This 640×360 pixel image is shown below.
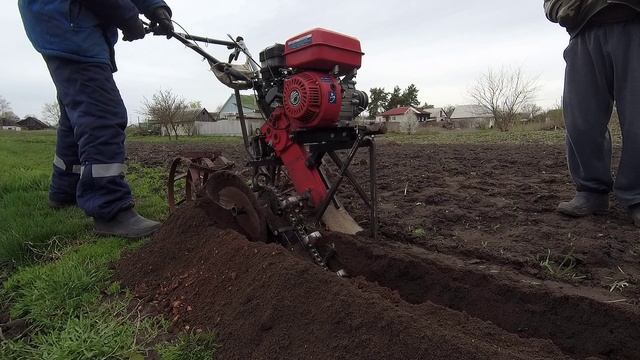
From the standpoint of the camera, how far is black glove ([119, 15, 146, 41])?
10.8 ft

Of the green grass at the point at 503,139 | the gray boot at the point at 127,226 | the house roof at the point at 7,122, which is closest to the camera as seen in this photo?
the gray boot at the point at 127,226

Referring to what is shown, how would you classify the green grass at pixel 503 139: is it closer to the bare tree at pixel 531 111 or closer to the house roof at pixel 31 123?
the bare tree at pixel 531 111

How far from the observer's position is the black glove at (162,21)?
3572 mm

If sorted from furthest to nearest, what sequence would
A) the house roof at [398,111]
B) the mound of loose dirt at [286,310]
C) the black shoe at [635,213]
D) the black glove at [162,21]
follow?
the house roof at [398,111] < the black glove at [162,21] < the black shoe at [635,213] < the mound of loose dirt at [286,310]

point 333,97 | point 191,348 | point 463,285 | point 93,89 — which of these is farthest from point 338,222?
point 93,89

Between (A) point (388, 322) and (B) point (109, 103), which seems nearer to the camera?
(A) point (388, 322)

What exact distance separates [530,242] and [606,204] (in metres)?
1.13

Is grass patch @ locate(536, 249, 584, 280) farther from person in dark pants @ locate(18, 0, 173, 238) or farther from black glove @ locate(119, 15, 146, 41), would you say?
black glove @ locate(119, 15, 146, 41)

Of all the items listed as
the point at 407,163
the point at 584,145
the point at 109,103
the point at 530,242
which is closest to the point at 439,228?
the point at 530,242

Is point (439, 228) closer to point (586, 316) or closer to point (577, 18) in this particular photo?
point (586, 316)

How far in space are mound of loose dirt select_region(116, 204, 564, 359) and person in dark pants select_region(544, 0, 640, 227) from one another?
8.01ft

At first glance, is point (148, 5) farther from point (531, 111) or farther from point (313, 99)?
point (531, 111)

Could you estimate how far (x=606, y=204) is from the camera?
12.4 feet

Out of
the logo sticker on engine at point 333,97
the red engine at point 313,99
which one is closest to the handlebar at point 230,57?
the red engine at point 313,99
